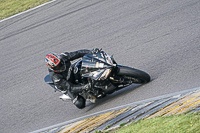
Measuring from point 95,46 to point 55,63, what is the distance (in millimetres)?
3387

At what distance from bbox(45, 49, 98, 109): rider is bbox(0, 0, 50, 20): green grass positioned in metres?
7.67

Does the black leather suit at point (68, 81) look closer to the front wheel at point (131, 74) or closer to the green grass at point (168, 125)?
the front wheel at point (131, 74)

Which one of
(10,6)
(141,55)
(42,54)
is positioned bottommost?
(141,55)

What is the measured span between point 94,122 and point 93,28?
5.01 metres

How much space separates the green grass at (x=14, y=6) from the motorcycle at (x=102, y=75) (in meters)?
7.93

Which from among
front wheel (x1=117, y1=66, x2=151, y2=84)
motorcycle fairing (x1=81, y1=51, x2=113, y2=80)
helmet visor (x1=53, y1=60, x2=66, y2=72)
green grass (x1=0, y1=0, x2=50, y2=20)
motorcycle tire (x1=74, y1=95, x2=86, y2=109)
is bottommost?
motorcycle tire (x1=74, y1=95, x2=86, y2=109)

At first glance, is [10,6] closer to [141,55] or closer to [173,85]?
[141,55]

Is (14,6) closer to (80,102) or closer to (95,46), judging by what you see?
(95,46)

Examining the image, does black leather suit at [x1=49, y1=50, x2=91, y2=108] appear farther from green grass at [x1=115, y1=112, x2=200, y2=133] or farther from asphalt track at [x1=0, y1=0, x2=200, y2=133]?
green grass at [x1=115, y1=112, x2=200, y2=133]

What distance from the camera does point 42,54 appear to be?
11.0 meters

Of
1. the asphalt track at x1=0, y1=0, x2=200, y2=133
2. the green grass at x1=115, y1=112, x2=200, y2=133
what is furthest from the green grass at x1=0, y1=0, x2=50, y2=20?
the green grass at x1=115, y1=112, x2=200, y2=133

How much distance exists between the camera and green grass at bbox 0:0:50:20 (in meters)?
14.6

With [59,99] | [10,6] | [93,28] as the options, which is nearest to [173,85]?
[59,99]

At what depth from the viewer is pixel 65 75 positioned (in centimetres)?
757
